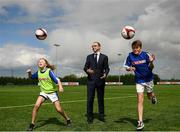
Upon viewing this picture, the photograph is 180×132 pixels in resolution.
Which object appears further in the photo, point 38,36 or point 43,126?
point 38,36

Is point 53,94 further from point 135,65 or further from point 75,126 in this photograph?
point 135,65

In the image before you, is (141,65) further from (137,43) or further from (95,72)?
(95,72)

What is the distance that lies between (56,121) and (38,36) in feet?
9.65

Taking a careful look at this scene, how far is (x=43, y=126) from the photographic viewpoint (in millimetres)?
11570

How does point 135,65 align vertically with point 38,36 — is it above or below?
below

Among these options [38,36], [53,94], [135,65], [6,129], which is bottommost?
[6,129]

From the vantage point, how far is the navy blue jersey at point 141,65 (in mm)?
11352

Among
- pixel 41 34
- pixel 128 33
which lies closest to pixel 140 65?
pixel 128 33

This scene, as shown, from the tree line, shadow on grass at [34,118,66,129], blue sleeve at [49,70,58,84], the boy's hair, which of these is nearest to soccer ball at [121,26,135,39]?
the boy's hair

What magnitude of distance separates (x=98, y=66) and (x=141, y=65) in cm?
188

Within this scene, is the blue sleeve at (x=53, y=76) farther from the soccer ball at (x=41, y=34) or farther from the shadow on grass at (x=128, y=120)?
the shadow on grass at (x=128, y=120)

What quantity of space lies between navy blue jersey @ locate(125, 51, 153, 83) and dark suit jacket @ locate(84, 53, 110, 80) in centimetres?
150

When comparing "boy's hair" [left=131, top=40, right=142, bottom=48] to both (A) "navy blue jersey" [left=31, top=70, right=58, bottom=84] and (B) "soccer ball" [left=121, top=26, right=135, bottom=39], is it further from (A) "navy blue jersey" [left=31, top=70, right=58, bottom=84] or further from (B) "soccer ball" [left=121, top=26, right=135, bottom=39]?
(A) "navy blue jersey" [left=31, top=70, right=58, bottom=84]

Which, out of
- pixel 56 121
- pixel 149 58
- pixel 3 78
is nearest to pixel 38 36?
pixel 56 121
